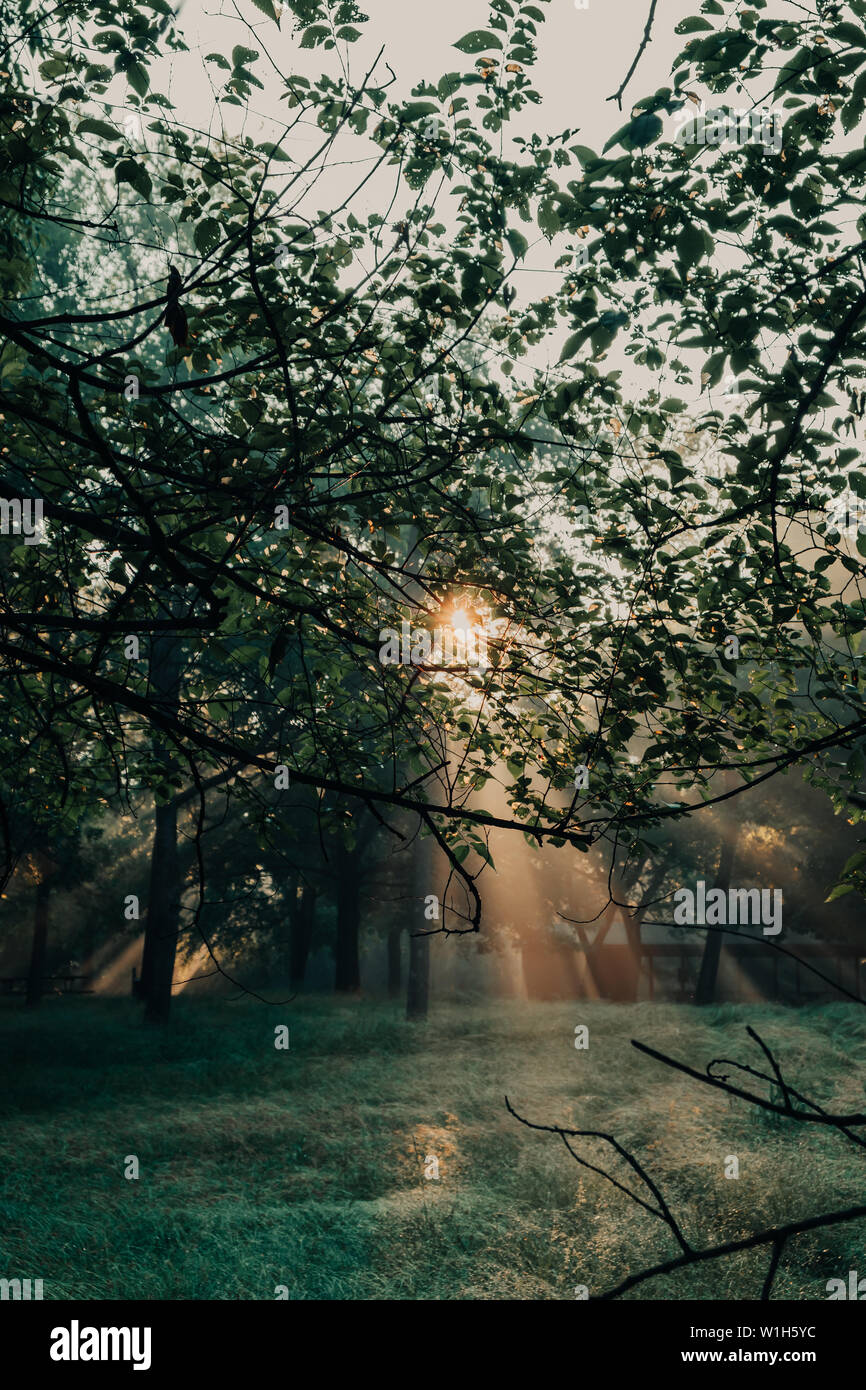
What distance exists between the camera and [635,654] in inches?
183

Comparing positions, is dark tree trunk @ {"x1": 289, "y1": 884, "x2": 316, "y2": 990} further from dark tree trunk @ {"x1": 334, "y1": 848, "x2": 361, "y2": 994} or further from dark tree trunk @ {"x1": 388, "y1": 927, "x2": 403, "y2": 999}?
dark tree trunk @ {"x1": 388, "y1": 927, "x2": 403, "y2": 999}

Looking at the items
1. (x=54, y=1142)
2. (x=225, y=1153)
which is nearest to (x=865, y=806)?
(x=225, y=1153)

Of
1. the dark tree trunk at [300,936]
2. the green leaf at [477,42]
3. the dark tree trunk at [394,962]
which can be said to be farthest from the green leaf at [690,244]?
the dark tree trunk at [394,962]

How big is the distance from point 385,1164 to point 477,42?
941cm

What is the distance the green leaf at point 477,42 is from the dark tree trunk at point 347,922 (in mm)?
20467

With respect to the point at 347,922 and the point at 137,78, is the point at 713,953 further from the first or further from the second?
the point at 137,78

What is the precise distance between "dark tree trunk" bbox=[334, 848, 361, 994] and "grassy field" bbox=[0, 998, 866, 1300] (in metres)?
6.44

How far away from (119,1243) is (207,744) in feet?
21.5

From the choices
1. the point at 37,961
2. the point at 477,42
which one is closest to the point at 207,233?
the point at 477,42

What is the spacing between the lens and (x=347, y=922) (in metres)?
23.2

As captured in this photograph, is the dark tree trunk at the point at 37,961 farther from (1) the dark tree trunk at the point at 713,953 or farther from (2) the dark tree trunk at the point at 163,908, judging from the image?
(1) the dark tree trunk at the point at 713,953

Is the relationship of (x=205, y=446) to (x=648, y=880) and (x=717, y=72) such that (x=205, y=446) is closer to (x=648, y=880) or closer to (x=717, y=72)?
(x=717, y=72)

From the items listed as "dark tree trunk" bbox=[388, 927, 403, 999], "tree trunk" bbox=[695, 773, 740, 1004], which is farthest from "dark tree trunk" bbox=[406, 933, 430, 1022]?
"tree trunk" bbox=[695, 773, 740, 1004]

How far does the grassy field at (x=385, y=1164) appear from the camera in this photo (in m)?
6.59
